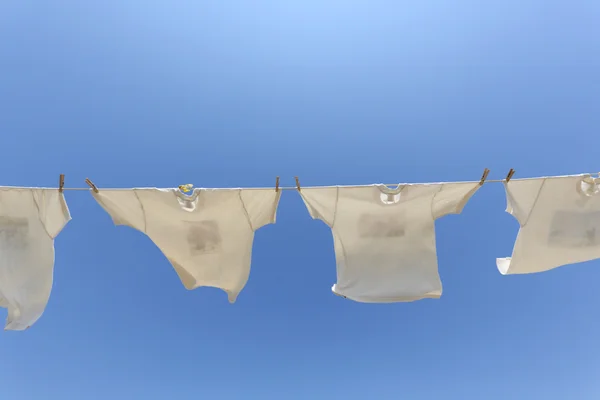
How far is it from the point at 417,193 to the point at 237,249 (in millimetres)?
2038

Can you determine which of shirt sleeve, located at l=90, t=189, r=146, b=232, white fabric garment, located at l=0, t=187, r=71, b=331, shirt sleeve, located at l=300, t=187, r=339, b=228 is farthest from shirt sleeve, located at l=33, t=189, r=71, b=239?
shirt sleeve, located at l=300, t=187, r=339, b=228

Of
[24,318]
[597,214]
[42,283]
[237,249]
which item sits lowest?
[24,318]

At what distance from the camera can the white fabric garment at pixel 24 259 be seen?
3902mm

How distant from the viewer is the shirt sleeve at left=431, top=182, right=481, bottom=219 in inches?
150

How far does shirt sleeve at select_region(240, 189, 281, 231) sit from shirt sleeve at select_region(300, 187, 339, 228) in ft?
1.03

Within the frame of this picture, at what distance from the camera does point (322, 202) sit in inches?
154

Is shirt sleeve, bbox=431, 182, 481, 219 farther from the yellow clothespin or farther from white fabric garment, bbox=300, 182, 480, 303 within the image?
the yellow clothespin

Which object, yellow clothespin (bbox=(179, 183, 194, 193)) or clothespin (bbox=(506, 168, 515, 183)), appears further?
yellow clothespin (bbox=(179, 183, 194, 193))

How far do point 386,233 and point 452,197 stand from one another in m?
0.78

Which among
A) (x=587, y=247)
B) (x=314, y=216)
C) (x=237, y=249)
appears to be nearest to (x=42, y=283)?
(x=237, y=249)

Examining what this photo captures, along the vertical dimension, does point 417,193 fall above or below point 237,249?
above

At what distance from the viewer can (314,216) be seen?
3936 mm

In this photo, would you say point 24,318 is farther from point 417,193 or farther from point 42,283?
point 417,193

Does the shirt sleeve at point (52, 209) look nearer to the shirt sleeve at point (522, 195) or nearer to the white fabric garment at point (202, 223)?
the white fabric garment at point (202, 223)
